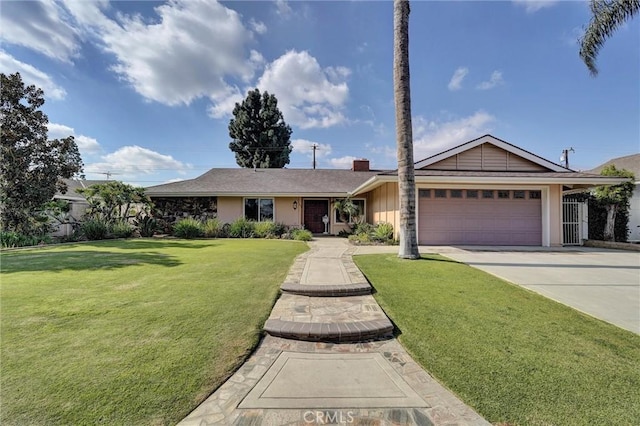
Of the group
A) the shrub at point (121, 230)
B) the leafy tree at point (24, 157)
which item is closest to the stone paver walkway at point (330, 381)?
the shrub at point (121, 230)

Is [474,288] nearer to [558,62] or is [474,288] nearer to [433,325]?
[433,325]

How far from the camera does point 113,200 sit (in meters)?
14.3

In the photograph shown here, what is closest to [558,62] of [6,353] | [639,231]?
[639,231]

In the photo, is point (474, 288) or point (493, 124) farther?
point (493, 124)

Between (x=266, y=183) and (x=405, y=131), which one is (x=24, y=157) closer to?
(x=266, y=183)

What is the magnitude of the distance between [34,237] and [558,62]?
22.9m

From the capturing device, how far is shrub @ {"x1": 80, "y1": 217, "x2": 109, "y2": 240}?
41.8 feet

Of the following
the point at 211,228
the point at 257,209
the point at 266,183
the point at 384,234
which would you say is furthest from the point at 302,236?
the point at 266,183

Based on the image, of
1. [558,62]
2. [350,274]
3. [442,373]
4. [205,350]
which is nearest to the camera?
[442,373]

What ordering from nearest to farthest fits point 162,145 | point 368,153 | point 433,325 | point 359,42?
point 433,325 → point 359,42 → point 368,153 → point 162,145

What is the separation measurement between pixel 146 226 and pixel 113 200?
2040 millimetres

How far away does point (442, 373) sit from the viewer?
2619 millimetres

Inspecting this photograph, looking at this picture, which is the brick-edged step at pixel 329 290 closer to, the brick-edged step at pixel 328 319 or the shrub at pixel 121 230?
the brick-edged step at pixel 328 319
